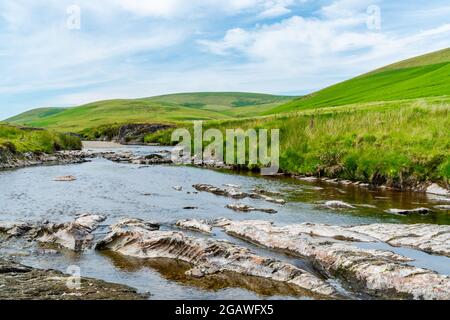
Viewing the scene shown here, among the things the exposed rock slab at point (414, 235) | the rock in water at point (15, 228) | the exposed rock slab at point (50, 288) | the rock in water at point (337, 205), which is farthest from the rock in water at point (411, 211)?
the rock in water at point (15, 228)

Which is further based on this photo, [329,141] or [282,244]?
[329,141]

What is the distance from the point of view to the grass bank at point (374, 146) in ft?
97.0

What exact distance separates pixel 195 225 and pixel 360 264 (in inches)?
314

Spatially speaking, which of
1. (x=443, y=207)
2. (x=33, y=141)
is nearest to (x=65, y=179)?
(x=443, y=207)

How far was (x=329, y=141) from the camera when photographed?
3672 cm

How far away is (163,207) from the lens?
81.1ft

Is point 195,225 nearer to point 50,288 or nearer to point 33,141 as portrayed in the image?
point 50,288

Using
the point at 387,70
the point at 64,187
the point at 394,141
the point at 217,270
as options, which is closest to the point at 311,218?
the point at 217,270

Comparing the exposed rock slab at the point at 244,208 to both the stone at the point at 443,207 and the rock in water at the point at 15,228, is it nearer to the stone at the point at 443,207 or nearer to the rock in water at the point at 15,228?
the stone at the point at 443,207

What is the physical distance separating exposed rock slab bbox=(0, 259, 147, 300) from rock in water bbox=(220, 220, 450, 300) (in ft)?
19.9

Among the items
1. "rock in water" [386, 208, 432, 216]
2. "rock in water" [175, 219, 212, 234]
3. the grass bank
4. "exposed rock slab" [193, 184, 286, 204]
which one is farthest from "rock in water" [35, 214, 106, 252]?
the grass bank

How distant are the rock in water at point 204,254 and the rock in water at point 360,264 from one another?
4.09ft

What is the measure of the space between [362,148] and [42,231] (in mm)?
23669

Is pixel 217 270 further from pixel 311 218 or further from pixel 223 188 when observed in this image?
pixel 223 188
